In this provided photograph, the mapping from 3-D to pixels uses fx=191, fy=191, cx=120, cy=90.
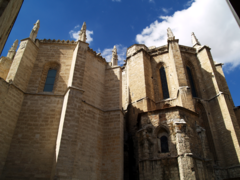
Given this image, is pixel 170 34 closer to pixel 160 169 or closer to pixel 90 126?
pixel 90 126

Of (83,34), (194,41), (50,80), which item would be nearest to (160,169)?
(50,80)

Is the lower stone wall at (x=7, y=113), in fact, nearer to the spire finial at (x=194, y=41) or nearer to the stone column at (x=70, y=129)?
the stone column at (x=70, y=129)

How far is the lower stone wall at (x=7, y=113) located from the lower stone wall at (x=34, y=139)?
0.71ft

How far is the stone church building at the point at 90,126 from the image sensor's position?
28.2 feet

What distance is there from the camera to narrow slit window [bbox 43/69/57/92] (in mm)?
10931

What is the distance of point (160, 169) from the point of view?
9805mm

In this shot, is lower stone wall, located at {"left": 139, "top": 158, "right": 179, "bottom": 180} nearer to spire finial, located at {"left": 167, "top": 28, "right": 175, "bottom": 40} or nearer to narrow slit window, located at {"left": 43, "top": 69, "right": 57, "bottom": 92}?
narrow slit window, located at {"left": 43, "top": 69, "right": 57, "bottom": 92}

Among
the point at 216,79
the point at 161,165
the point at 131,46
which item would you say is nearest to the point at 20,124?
the point at 161,165

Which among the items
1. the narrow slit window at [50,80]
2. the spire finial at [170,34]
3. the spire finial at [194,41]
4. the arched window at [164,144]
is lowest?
the arched window at [164,144]

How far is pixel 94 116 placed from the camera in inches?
427

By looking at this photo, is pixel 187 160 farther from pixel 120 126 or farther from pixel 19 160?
pixel 19 160

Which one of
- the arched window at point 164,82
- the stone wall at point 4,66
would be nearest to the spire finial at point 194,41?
the arched window at point 164,82

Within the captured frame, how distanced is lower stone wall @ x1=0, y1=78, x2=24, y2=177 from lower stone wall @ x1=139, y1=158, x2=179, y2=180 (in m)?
6.69

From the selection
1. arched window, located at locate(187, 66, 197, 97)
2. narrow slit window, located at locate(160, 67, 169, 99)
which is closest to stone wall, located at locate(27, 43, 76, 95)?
narrow slit window, located at locate(160, 67, 169, 99)
